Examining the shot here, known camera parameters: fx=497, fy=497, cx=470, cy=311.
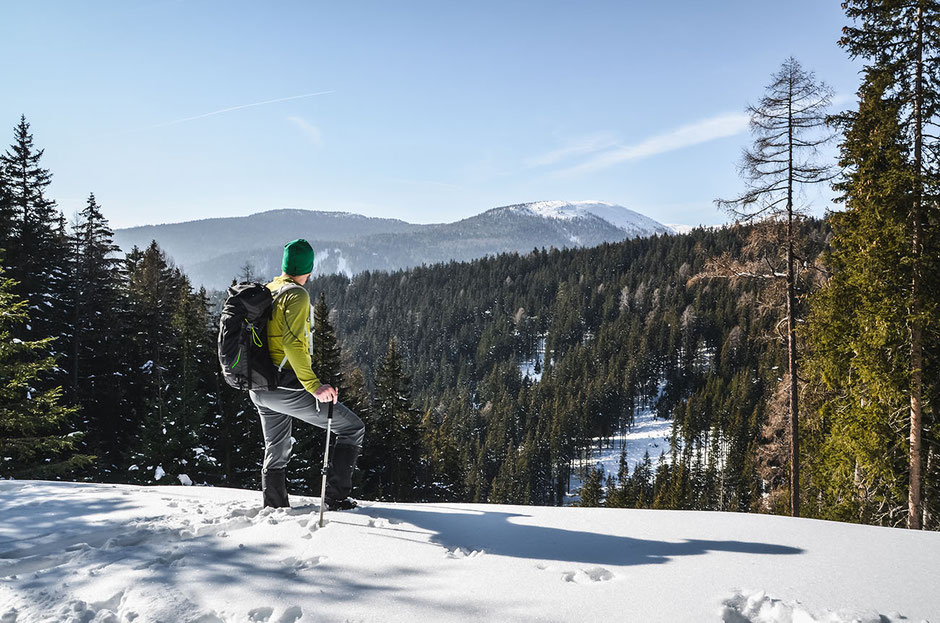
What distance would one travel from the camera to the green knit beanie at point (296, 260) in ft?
14.2

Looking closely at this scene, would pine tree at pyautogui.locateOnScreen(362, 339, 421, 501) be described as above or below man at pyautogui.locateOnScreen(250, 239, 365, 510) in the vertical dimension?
below

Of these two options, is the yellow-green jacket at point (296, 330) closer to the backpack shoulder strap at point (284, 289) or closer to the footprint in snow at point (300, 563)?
the backpack shoulder strap at point (284, 289)

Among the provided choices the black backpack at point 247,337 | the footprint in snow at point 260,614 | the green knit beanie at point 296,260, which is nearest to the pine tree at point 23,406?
the black backpack at point 247,337

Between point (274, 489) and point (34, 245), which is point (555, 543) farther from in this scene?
point (34, 245)

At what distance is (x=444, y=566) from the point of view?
334 centimetres

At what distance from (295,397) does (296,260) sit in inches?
46.9

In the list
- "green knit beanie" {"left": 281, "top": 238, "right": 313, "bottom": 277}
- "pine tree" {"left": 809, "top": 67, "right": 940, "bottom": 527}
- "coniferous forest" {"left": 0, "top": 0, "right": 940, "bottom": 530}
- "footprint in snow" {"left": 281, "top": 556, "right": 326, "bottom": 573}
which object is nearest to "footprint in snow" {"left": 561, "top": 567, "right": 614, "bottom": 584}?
"footprint in snow" {"left": 281, "top": 556, "right": 326, "bottom": 573}

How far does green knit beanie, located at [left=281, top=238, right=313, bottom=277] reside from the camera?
433cm

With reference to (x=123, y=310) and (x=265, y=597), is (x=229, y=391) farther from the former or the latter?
(x=265, y=597)

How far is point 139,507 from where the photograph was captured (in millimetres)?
4738

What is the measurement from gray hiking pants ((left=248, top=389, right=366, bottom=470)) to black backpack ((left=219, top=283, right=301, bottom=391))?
174 millimetres

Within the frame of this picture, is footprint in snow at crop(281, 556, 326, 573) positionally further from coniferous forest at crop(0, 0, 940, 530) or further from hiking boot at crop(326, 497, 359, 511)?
coniferous forest at crop(0, 0, 940, 530)

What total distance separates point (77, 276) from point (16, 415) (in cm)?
1810

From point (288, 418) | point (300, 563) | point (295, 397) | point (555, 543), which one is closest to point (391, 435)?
point (288, 418)
